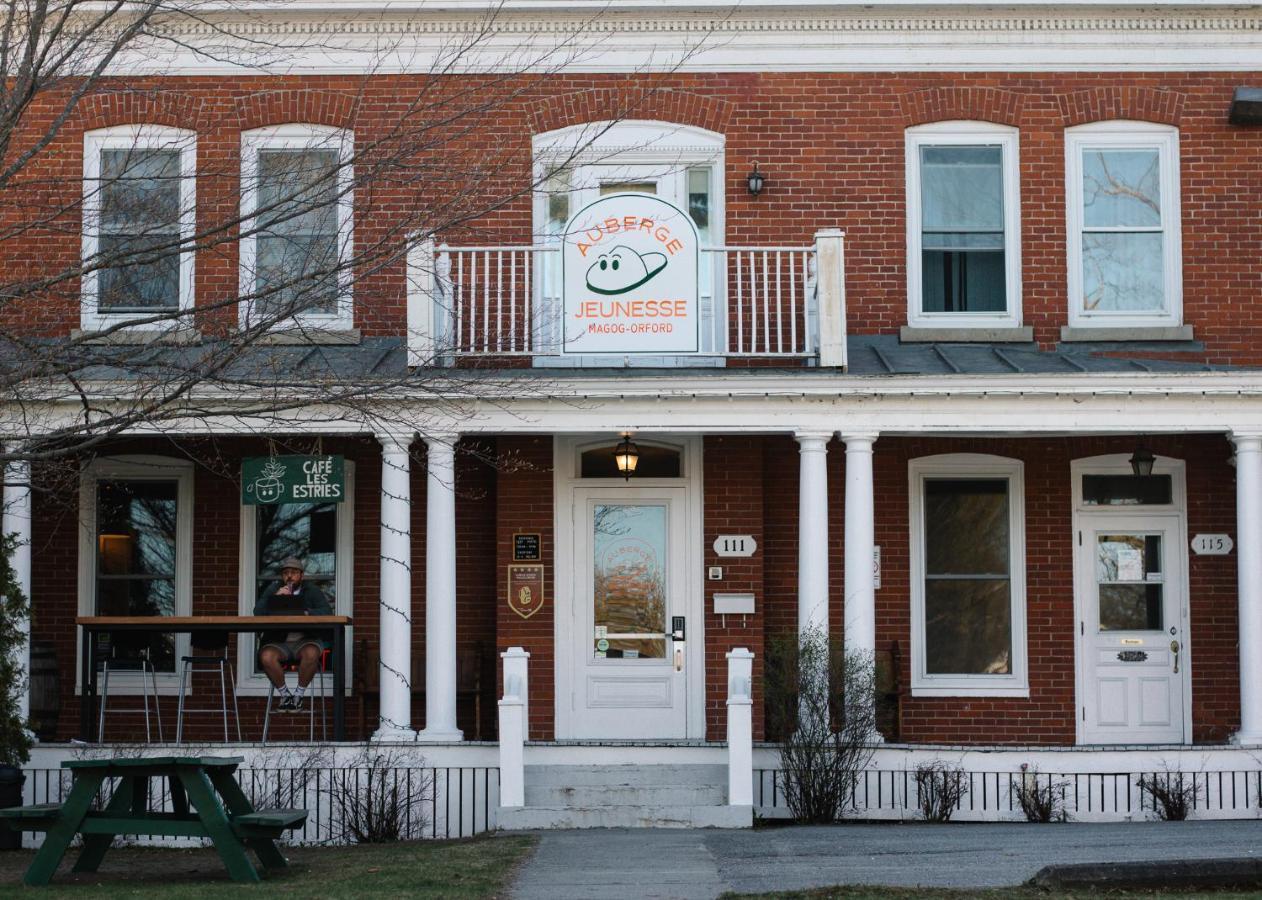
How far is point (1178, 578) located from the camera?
16.4 meters

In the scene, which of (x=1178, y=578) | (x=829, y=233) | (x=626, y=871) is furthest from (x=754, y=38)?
(x=626, y=871)

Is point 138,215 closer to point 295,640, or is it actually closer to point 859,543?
point 295,640

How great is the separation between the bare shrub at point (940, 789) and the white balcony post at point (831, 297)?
128 inches

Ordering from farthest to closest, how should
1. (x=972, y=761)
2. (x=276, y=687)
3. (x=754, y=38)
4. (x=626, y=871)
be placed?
(x=754, y=38) < (x=276, y=687) < (x=972, y=761) < (x=626, y=871)

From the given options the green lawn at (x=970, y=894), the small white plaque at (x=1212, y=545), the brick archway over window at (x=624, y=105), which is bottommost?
the green lawn at (x=970, y=894)

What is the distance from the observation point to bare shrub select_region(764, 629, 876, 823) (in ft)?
45.7

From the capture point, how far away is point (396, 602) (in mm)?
14703

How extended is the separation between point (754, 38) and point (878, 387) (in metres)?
4.06

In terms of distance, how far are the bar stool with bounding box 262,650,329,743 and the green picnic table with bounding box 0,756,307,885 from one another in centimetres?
299

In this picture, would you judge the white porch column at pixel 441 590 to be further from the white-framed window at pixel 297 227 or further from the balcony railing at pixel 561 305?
the white-framed window at pixel 297 227

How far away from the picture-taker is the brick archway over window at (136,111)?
1659 cm

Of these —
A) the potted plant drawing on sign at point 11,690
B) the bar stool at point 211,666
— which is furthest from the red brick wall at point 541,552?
the potted plant drawing on sign at point 11,690

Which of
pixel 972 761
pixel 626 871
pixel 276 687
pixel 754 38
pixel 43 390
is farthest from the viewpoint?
pixel 754 38

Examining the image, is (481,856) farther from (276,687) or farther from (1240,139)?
(1240,139)
